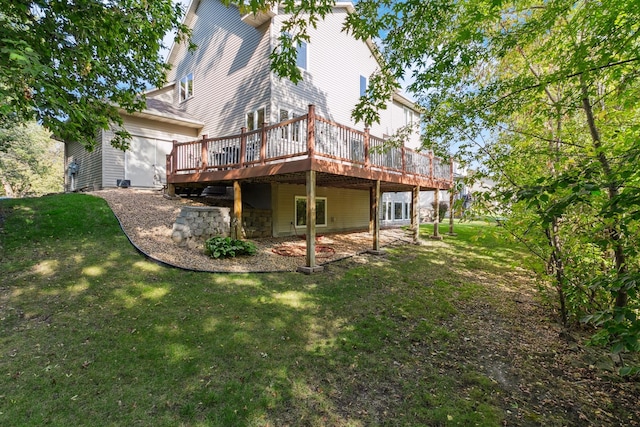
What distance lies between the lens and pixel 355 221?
48.3 feet

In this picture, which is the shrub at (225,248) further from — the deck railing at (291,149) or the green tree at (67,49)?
the green tree at (67,49)

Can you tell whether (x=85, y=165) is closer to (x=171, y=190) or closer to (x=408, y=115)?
(x=171, y=190)

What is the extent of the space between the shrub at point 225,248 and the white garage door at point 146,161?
25.0ft

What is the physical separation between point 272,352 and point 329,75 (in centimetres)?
1221

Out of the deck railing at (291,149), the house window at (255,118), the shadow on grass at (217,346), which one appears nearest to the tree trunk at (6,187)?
the deck railing at (291,149)

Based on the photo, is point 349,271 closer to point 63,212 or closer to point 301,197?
point 301,197

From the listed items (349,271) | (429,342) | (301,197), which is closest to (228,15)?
(301,197)

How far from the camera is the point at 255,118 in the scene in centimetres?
1094

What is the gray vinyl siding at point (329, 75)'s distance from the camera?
11.1 metres

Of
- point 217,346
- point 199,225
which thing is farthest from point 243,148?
point 217,346

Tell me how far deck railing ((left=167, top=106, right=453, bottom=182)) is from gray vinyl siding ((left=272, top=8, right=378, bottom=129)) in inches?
118

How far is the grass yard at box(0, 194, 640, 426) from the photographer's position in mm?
2609

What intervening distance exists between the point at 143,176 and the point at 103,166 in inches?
57.0

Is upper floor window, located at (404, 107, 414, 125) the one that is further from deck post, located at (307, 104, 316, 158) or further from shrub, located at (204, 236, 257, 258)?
shrub, located at (204, 236, 257, 258)
